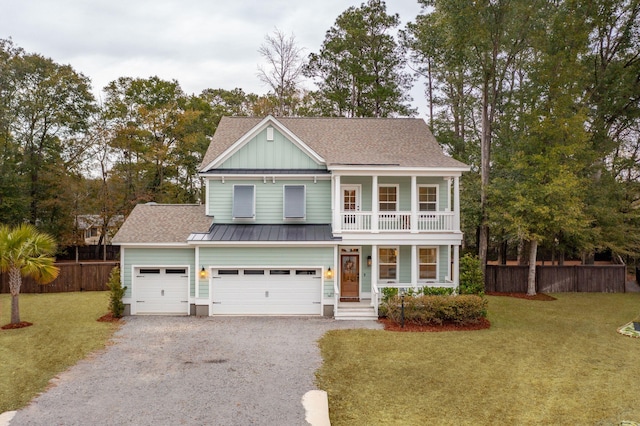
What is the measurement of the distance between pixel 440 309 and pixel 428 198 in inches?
228

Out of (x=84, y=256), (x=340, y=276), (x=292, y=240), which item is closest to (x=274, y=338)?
(x=292, y=240)

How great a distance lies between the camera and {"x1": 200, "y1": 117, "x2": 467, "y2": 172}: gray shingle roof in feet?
56.8

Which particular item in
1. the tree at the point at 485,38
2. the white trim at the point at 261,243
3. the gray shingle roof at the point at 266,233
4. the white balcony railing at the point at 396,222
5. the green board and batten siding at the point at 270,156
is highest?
the tree at the point at 485,38

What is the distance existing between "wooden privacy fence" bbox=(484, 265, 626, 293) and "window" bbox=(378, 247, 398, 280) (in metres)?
7.23

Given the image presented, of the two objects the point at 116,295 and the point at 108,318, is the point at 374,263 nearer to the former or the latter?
the point at 116,295

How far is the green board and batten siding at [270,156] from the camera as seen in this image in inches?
674

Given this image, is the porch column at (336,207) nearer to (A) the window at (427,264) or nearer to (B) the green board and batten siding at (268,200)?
(B) the green board and batten siding at (268,200)

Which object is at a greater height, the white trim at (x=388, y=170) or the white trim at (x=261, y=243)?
the white trim at (x=388, y=170)

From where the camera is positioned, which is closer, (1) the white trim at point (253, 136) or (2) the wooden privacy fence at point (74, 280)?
(1) the white trim at point (253, 136)

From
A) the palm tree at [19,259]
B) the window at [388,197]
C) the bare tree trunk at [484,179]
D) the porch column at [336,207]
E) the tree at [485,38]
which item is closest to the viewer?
the palm tree at [19,259]

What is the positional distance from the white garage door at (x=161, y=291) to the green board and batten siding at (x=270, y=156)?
16.9 ft

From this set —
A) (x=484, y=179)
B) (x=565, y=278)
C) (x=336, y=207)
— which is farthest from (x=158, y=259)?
(x=565, y=278)

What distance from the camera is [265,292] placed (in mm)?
15305

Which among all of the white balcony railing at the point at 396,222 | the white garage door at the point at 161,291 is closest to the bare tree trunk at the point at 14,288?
the white garage door at the point at 161,291
